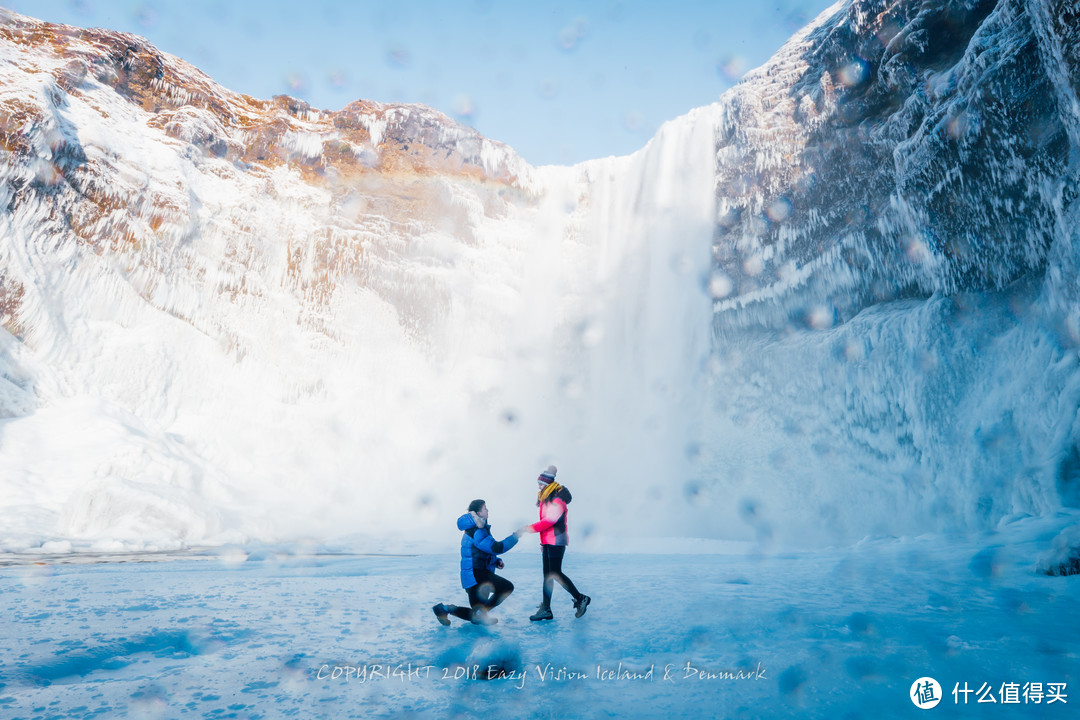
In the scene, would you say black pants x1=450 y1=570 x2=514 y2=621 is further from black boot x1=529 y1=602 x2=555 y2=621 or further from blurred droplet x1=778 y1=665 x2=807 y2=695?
blurred droplet x1=778 y1=665 x2=807 y2=695

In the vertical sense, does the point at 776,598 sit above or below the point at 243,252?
below

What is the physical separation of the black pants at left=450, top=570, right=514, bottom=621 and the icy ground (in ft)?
0.54

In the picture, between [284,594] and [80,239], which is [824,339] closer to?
[284,594]

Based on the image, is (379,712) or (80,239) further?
(80,239)

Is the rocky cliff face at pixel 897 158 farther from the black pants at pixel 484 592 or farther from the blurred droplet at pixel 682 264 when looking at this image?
the black pants at pixel 484 592

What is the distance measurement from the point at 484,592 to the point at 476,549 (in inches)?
13.6

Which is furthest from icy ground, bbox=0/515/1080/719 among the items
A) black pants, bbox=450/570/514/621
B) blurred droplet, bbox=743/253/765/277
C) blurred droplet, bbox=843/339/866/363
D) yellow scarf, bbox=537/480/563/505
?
blurred droplet, bbox=743/253/765/277

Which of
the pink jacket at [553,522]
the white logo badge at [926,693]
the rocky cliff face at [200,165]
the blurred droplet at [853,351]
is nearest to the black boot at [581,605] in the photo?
the pink jacket at [553,522]

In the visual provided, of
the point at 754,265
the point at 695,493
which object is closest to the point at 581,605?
the point at 695,493

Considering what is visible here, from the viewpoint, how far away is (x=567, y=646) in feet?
11.6

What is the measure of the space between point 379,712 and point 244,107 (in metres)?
28.2

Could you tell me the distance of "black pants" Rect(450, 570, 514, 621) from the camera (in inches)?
164

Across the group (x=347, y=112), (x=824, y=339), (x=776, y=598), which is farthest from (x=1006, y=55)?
(x=347, y=112)

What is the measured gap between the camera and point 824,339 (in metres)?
15.9
